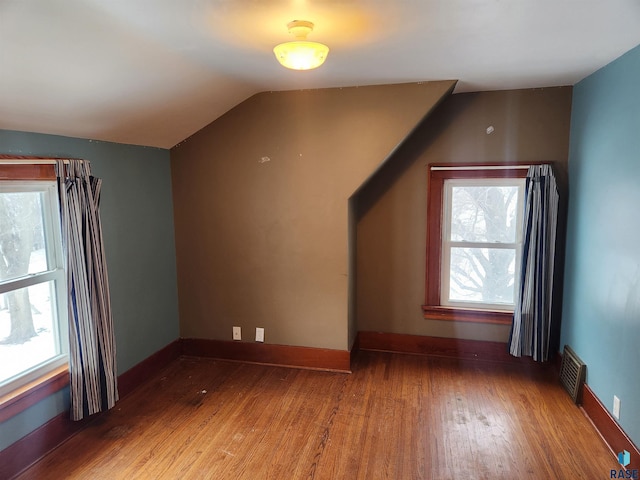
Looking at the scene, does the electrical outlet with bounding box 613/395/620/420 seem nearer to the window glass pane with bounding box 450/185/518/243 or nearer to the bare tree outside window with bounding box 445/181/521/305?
the bare tree outside window with bounding box 445/181/521/305

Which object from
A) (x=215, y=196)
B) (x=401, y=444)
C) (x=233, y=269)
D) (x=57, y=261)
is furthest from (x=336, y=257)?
(x=57, y=261)

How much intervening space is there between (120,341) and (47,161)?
1.40m

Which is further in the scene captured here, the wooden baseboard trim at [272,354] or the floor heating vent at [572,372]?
the wooden baseboard trim at [272,354]

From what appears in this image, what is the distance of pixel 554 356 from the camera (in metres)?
3.42

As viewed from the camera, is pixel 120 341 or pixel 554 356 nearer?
pixel 120 341

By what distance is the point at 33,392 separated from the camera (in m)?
2.37

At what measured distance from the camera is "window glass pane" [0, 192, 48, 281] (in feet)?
7.48

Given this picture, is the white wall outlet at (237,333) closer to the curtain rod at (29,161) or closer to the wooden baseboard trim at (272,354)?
the wooden baseboard trim at (272,354)

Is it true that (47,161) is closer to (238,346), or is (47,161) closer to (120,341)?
(120,341)

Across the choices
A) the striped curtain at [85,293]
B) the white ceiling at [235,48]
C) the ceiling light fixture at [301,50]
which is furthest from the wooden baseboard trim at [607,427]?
the striped curtain at [85,293]

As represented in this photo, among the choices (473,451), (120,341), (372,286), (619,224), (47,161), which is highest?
(47,161)

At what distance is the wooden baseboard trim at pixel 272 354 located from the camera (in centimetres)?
350

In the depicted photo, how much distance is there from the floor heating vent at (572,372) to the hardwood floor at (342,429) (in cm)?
9

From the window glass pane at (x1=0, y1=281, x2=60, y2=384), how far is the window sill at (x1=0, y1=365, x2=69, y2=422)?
3.9 inches
